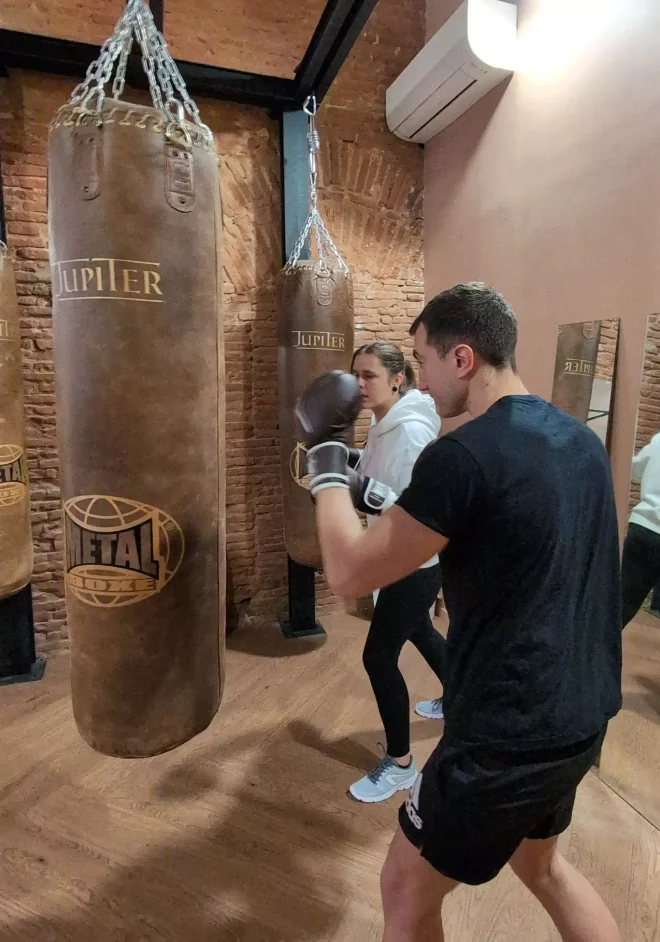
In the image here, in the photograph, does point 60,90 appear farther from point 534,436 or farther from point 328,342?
point 534,436

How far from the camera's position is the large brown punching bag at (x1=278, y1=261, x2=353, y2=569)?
277 cm

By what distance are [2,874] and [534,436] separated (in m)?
1.96

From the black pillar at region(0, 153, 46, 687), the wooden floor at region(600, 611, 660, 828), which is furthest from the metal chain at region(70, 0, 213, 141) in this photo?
the black pillar at region(0, 153, 46, 687)

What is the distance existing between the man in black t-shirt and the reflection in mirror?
118 cm

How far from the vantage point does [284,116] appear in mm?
3057

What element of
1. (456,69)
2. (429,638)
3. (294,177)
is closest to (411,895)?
(429,638)

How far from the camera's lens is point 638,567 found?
2.09m

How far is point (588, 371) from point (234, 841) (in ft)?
6.95

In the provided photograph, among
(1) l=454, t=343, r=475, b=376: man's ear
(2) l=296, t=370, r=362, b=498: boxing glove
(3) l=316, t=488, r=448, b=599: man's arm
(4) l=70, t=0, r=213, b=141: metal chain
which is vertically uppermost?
(4) l=70, t=0, r=213, b=141: metal chain

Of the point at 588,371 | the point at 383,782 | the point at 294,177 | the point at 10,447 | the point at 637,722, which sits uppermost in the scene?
the point at 294,177

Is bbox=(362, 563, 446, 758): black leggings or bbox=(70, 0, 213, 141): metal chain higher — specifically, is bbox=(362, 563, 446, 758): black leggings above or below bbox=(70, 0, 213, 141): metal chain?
below

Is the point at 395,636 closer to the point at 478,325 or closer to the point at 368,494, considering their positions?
the point at 368,494

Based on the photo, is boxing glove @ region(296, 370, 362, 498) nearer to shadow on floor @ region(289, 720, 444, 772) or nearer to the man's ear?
the man's ear

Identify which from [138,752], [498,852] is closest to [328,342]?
[138,752]
